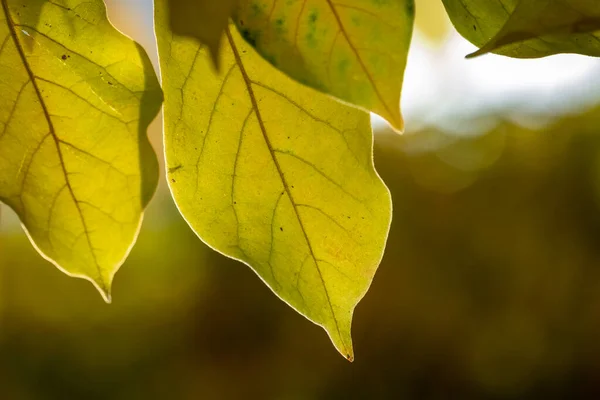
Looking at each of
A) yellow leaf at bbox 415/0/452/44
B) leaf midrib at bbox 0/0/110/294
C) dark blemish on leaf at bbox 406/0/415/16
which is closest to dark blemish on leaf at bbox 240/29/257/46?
dark blemish on leaf at bbox 406/0/415/16

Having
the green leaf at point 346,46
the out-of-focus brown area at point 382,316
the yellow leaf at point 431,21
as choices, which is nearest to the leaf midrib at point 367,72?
the green leaf at point 346,46

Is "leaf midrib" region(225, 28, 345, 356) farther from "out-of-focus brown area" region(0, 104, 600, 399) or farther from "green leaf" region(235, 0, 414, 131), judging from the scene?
"out-of-focus brown area" region(0, 104, 600, 399)

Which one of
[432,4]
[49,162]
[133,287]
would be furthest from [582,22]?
[133,287]

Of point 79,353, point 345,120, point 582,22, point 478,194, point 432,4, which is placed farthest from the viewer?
point 478,194

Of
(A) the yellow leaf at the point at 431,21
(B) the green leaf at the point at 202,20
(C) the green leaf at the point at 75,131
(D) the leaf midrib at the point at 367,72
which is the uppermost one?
(A) the yellow leaf at the point at 431,21

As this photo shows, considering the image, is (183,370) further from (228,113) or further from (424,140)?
(228,113)

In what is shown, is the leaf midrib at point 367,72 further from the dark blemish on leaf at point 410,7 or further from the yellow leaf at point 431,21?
the yellow leaf at point 431,21
